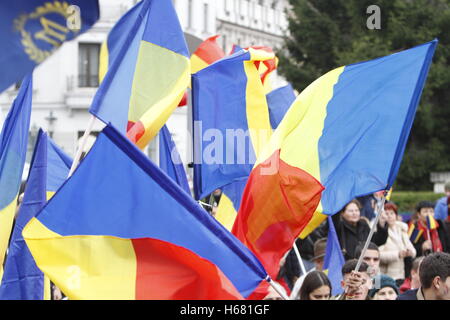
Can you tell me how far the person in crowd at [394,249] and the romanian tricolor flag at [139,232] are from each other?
237 inches

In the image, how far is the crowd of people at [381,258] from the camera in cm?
657

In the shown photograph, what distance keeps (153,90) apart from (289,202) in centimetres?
150

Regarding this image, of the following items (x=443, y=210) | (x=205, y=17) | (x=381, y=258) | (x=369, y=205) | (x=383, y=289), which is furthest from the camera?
(x=205, y=17)

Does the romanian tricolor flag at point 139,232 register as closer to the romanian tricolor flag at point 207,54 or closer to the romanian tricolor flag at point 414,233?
the romanian tricolor flag at point 207,54

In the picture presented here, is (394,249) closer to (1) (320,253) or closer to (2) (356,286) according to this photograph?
(1) (320,253)

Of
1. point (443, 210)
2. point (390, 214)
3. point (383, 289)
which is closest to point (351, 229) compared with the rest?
point (390, 214)

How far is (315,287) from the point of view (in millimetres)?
6828

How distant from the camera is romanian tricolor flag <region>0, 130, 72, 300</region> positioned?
6.55 meters

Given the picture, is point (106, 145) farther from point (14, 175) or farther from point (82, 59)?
point (82, 59)

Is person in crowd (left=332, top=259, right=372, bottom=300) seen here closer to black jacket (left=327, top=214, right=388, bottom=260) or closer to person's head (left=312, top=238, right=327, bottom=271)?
person's head (left=312, top=238, right=327, bottom=271)

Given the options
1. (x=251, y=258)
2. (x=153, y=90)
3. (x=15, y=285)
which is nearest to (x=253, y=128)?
(x=153, y=90)

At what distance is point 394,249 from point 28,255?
581 cm

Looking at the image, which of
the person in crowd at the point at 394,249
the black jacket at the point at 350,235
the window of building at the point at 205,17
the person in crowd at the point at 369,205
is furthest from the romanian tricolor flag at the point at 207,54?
the window of building at the point at 205,17

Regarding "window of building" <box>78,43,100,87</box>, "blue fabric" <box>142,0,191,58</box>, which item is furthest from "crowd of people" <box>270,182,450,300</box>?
"window of building" <box>78,43,100,87</box>
